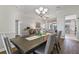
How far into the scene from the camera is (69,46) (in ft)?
5.27

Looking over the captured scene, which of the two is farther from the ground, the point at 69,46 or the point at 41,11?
the point at 41,11

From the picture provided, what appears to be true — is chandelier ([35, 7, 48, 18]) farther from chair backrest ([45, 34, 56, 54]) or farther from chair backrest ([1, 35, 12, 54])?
chair backrest ([1, 35, 12, 54])

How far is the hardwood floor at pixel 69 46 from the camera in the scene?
1.58 m

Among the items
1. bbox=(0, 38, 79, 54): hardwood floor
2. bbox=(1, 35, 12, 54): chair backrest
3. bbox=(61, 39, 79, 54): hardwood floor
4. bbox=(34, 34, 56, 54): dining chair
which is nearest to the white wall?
bbox=(1, 35, 12, 54): chair backrest

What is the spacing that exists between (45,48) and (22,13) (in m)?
0.71

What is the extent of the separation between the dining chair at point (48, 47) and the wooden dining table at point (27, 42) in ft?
0.23

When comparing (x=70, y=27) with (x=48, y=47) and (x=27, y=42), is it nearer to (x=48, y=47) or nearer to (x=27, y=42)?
(x=48, y=47)

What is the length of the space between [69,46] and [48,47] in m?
0.35

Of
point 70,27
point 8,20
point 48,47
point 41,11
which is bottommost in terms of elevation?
point 48,47

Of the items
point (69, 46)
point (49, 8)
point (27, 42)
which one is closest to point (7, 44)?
point (27, 42)

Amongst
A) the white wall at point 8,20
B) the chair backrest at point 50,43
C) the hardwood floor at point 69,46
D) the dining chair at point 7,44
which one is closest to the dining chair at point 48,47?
the chair backrest at point 50,43

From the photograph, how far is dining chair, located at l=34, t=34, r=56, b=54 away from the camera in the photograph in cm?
162

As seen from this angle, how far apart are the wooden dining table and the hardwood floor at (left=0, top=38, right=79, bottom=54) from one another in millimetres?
122
